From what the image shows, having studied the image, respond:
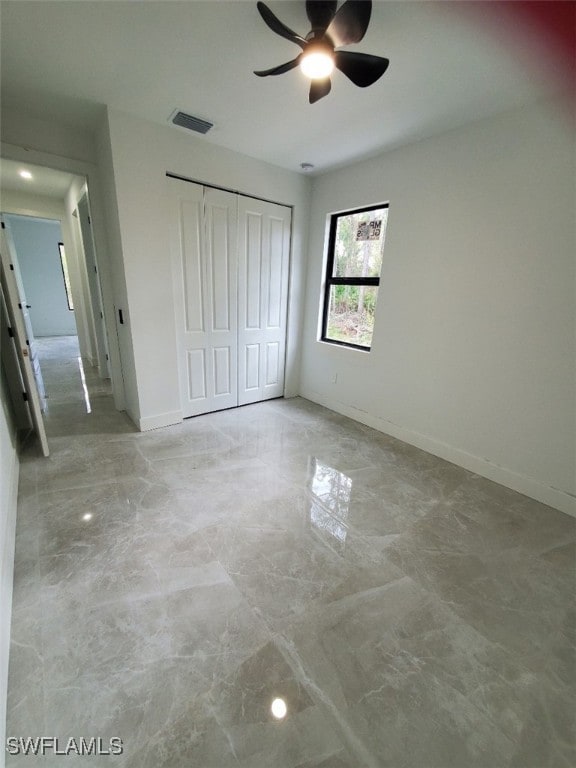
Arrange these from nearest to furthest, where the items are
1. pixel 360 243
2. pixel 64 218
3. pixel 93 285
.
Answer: pixel 360 243
pixel 93 285
pixel 64 218

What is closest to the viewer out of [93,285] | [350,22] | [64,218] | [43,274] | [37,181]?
[350,22]

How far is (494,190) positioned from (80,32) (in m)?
2.75

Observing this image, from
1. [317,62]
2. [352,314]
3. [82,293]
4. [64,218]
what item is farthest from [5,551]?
[64,218]

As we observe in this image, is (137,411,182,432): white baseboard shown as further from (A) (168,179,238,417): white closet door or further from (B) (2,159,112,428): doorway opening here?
(B) (2,159,112,428): doorway opening

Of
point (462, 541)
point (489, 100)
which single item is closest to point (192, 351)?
point (462, 541)

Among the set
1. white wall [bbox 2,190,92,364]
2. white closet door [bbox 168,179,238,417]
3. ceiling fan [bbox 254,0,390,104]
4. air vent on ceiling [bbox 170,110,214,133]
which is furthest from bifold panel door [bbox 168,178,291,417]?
white wall [bbox 2,190,92,364]

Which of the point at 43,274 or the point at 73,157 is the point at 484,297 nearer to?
the point at 73,157

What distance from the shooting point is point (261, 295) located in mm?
3668

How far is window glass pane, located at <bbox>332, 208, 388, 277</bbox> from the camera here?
10.4 ft

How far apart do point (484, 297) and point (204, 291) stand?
2.58 meters

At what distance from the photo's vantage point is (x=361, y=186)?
3.14 metres

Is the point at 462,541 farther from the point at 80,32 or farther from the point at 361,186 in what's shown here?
the point at 80,32

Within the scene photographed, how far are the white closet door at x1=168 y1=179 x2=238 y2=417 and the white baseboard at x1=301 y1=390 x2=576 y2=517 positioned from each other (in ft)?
5.04

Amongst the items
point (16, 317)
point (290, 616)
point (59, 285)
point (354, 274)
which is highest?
point (354, 274)
